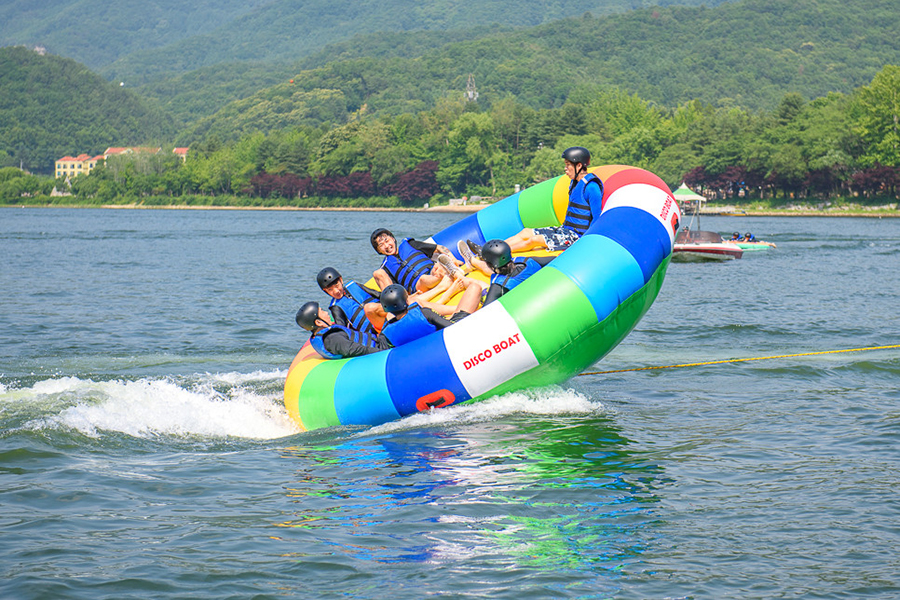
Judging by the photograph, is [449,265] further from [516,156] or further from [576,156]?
[516,156]

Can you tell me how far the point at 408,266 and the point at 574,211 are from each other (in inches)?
67.5

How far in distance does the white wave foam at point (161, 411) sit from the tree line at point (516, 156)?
221 ft

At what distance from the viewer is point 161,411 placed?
8258 millimetres

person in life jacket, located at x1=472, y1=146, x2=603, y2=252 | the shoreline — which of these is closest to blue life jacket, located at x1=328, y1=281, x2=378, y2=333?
person in life jacket, located at x1=472, y1=146, x2=603, y2=252

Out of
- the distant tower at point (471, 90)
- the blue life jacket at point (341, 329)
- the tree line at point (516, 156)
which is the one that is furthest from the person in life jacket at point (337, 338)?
the distant tower at point (471, 90)

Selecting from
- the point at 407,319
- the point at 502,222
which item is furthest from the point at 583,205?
the point at 407,319

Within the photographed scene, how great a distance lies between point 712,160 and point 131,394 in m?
79.3

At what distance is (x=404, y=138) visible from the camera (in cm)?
11538

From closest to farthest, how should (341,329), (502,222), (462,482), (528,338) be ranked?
(462,482)
(528,338)
(341,329)
(502,222)

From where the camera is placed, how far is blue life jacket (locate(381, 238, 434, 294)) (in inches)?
348

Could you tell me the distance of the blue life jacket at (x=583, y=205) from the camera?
28.8ft

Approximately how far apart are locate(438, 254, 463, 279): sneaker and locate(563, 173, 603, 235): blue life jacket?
1265 millimetres

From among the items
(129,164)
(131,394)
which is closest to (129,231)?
(131,394)

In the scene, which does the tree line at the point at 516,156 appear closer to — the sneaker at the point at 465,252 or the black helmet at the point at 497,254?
the sneaker at the point at 465,252
